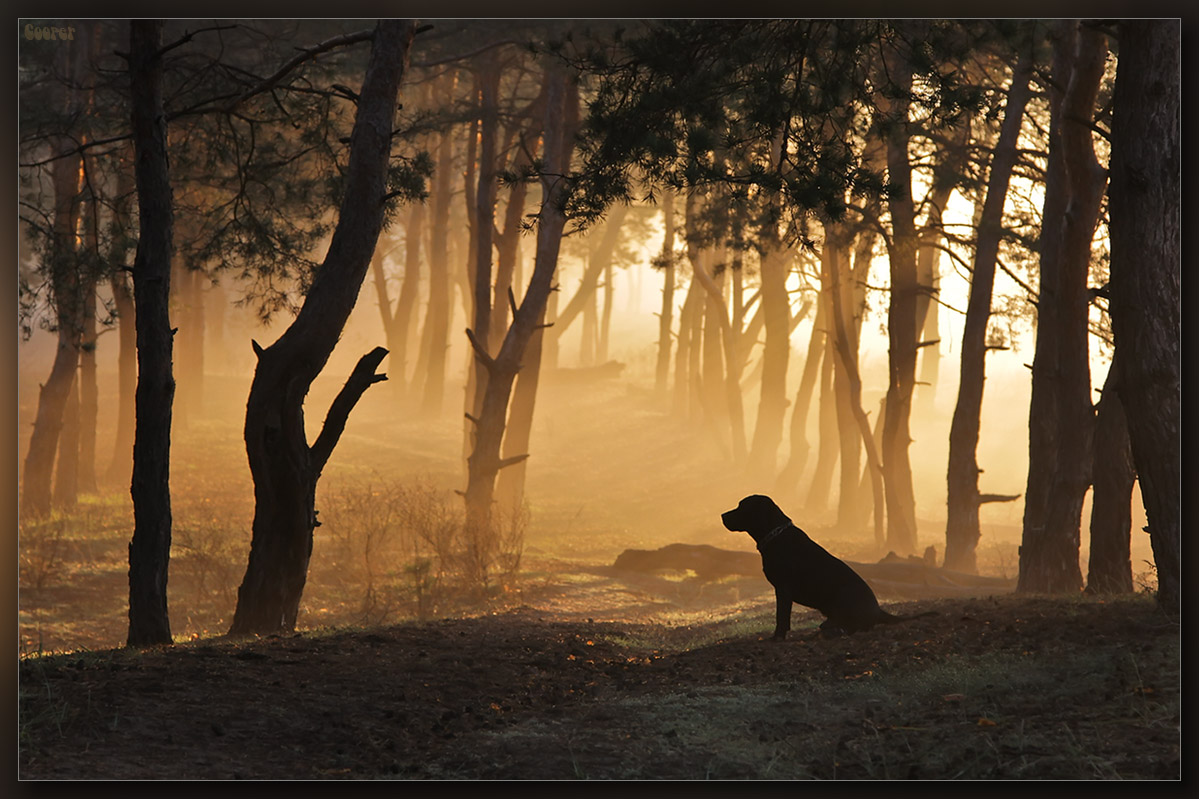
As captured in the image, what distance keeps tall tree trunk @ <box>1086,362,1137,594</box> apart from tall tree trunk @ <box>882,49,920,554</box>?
7.97m

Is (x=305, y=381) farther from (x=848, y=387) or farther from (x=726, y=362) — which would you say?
(x=726, y=362)

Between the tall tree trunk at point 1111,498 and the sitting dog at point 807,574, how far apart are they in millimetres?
2486

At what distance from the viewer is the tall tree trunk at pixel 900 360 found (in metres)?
16.4

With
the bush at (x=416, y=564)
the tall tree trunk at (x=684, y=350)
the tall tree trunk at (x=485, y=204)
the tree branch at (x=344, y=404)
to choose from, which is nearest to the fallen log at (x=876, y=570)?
the bush at (x=416, y=564)

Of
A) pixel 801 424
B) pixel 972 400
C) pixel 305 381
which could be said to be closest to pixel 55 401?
pixel 305 381

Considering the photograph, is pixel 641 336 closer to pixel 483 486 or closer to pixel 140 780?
pixel 483 486

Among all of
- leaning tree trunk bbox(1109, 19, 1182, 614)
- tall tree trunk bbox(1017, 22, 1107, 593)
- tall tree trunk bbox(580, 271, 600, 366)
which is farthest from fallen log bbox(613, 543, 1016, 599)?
tall tree trunk bbox(580, 271, 600, 366)

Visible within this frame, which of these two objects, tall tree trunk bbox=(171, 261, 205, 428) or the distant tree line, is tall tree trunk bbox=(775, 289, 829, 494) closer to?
the distant tree line

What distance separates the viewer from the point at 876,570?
13.9 metres

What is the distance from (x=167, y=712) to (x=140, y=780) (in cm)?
62

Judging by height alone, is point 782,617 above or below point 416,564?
above

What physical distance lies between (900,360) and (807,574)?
10.6 metres

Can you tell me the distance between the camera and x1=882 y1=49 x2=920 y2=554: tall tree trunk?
645 inches

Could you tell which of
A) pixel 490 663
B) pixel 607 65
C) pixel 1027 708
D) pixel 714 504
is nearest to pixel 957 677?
pixel 1027 708
